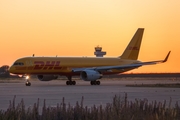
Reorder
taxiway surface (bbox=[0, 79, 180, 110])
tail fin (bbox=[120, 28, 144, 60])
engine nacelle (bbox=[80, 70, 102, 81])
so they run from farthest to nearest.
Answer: tail fin (bbox=[120, 28, 144, 60]), engine nacelle (bbox=[80, 70, 102, 81]), taxiway surface (bbox=[0, 79, 180, 110])

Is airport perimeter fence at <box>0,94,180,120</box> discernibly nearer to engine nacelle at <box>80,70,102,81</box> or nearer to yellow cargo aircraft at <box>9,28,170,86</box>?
yellow cargo aircraft at <box>9,28,170,86</box>

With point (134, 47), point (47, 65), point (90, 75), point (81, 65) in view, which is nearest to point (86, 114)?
point (47, 65)

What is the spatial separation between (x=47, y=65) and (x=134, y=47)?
13474 millimetres

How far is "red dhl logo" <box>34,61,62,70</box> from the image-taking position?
189ft

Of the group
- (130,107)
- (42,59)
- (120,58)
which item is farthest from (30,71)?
(130,107)

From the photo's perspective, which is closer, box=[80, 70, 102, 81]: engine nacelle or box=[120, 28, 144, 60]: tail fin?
box=[80, 70, 102, 81]: engine nacelle

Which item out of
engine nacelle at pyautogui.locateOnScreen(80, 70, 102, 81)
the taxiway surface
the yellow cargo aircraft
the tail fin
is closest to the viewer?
the taxiway surface

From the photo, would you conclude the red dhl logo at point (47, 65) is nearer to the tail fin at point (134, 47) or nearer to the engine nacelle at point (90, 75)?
the engine nacelle at point (90, 75)

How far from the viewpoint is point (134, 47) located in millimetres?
67312

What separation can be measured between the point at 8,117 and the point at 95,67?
156ft

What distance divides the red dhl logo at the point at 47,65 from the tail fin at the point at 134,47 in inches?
418

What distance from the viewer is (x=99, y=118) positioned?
48.8 feet

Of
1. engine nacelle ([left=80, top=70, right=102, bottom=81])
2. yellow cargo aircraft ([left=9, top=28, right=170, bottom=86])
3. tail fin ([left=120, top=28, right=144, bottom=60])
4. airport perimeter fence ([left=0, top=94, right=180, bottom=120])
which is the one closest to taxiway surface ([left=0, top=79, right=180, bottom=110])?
airport perimeter fence ([left=0, top=94, right=180, bottom=120])

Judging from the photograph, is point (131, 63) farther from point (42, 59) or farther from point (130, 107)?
point (130, 107)
